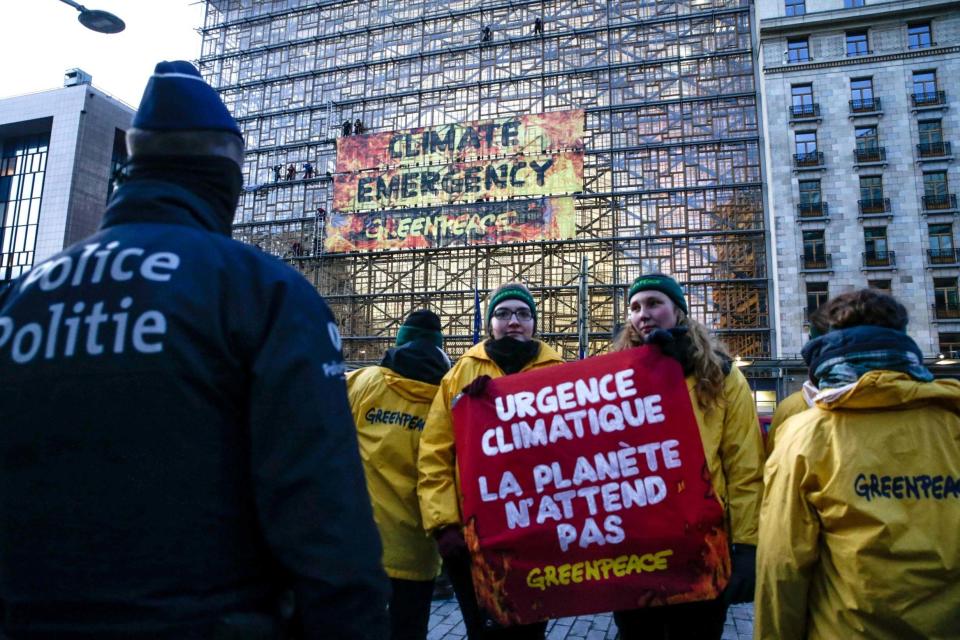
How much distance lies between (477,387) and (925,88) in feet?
89.5

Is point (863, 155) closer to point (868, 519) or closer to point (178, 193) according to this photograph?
point (868, 519)

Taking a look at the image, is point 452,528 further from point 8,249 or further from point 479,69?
point 8,249

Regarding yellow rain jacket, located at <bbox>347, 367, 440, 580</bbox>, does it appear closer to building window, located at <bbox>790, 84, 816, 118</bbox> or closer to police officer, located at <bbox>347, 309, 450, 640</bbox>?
police officer, located at <bbox>347, 309, 450, 640</bbox>

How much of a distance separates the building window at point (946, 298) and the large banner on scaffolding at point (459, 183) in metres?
12.8

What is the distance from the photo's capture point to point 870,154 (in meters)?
21.5

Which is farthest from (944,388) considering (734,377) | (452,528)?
(452,528)

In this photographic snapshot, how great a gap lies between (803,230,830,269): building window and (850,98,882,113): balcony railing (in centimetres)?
509

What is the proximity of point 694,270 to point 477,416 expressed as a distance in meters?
21.0

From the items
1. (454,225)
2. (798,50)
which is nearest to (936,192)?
(798,50)

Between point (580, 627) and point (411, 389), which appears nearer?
point (411, 389)

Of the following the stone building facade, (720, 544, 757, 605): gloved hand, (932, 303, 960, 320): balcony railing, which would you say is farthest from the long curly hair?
(932, 303, 960, 320): balcony railing

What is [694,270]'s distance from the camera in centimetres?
2180

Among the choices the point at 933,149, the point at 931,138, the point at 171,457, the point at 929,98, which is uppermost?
the point at 929,98

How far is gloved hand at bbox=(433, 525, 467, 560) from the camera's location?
241 centimetres
